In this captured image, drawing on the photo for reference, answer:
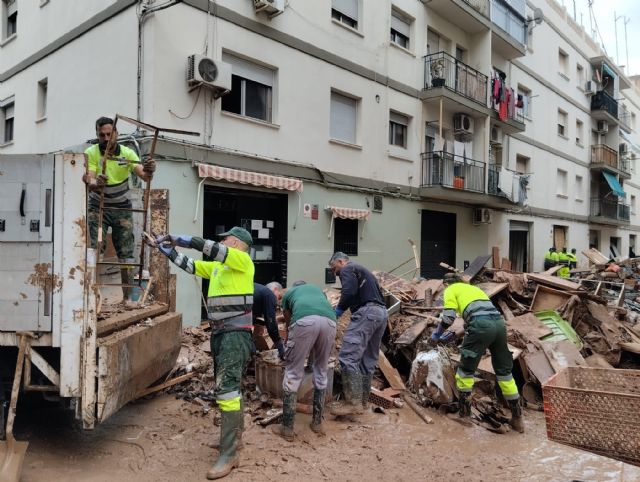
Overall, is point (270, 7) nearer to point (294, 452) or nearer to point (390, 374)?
point (390, 374)


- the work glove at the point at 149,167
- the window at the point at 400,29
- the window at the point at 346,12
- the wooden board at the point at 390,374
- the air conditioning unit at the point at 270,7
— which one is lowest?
the wooden board at the point at 390,374

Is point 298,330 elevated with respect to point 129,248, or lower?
lower

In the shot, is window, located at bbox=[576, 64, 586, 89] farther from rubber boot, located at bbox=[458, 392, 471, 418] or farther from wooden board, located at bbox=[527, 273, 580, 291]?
rubber boot, located at bbox=[458, 392, 471, 418]

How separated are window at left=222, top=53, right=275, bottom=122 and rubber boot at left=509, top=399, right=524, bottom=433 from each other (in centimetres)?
731

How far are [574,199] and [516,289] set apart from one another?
17951 mm

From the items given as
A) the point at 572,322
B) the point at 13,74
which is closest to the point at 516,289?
the point at 572,322

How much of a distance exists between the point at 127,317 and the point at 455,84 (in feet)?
45.1

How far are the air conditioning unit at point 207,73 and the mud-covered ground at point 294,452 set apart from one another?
5.70m

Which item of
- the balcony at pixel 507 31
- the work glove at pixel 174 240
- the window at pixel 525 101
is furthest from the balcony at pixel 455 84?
the work glove at pixel 174 240

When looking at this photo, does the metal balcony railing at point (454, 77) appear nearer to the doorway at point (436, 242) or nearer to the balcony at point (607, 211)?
the doorway at point (436, 242)

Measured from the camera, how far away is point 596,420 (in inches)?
114

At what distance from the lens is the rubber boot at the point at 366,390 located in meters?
5.35

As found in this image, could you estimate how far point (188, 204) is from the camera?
8.67 m

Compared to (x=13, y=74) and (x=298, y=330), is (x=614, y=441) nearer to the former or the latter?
(x=298, y=330)
